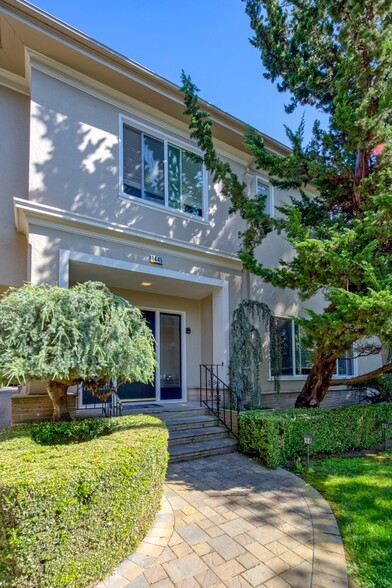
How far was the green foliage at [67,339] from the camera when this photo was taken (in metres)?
4.05

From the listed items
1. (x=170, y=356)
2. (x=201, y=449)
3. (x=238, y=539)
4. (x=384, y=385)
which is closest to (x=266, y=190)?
(x=170, y=356)

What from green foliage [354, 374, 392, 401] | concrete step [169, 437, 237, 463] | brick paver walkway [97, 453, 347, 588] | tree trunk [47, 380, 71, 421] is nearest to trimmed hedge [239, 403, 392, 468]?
concrete step [169, 437, 237, 463]

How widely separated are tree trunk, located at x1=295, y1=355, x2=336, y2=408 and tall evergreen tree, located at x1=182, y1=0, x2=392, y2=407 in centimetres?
2

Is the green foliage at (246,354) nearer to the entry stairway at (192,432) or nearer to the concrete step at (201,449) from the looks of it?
the entry stairway at (192,432)

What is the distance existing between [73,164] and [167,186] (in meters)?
2.26

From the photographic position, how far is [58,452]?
344 centimetres

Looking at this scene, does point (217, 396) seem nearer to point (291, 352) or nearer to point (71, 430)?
point (291, 352)

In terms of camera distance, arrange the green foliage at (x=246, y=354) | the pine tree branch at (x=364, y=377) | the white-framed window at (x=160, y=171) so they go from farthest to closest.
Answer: the green foliage at (x=246, y=354) → the white-framed window at (x=160, y=171) → the pine tree branch at (x=364, y=377)

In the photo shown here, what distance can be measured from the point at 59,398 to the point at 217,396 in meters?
3.75

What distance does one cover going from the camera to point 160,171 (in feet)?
26.6

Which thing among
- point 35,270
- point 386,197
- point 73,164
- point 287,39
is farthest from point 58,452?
point 287,39

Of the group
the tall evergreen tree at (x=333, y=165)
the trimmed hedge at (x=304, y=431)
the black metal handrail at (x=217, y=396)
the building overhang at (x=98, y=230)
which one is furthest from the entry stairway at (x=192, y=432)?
the building overhang at (x=98, y=230)

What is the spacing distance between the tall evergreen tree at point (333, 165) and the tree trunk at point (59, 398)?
161 inches

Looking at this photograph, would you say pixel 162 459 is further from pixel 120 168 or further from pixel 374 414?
pixel 120 168
